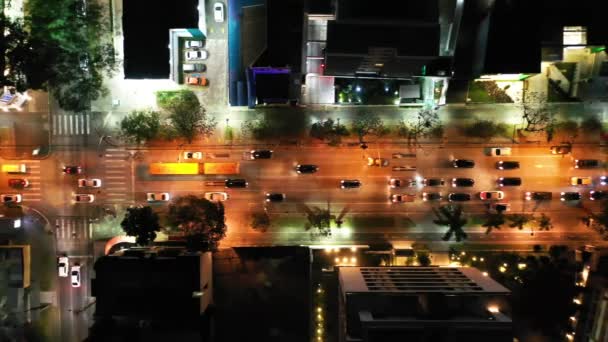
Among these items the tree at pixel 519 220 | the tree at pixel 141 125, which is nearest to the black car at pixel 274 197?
the tree at pixel 141 125

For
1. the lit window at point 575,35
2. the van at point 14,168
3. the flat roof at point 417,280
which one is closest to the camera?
the flat roof at point 417,280

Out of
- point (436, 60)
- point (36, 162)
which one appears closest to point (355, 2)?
point (436, 60)

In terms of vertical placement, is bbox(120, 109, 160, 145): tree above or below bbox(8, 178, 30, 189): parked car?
above

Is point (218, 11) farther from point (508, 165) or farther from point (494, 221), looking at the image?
point (494, 221)

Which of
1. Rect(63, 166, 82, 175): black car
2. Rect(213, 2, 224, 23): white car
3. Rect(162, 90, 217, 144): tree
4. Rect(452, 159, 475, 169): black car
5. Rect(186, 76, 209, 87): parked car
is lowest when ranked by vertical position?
Rect(63, 166, 82, 175): black car

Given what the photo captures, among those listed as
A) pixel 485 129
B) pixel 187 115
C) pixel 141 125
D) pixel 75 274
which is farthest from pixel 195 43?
pixel 485 129

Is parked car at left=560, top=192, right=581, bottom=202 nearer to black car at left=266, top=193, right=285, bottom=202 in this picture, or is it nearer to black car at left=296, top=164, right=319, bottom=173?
black car at left=296, top=164, right=319, bottom=173

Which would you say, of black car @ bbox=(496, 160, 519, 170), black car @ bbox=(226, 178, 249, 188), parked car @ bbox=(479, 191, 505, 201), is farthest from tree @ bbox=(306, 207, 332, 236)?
black car @ bbox=(496, 160, 519, 170)

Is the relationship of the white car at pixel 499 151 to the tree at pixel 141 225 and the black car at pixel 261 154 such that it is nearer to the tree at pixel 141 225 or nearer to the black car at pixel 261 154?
the black car at pixel 261 154
